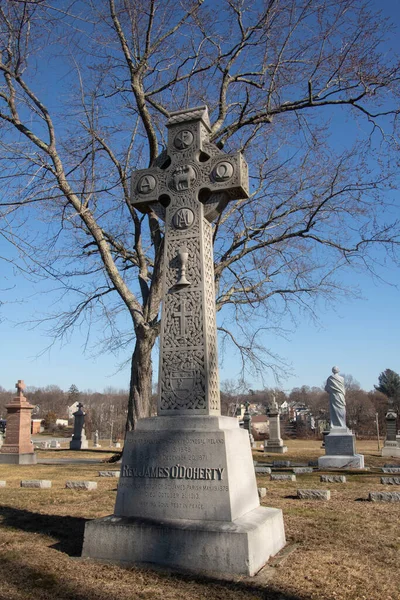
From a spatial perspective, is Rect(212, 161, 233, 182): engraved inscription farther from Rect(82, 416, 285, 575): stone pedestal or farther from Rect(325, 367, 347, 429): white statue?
Rect(325, 367, 347, 429): white statue

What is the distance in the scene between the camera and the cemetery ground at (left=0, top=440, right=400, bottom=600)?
373cm

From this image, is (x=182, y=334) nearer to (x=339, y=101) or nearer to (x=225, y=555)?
(x=225, y=555)

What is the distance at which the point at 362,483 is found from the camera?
11219mm

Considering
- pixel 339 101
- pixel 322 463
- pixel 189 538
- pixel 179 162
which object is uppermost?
pixel 339 101

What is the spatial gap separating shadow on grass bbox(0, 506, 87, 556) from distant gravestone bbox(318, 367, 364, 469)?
11.8 m

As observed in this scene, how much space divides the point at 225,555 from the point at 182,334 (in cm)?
215

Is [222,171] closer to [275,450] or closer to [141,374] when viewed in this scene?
[141,374]

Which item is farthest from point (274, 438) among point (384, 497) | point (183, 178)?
point (183, 178)

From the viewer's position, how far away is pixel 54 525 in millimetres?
6160

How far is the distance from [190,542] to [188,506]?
0.35 meters

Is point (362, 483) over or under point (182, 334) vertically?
under

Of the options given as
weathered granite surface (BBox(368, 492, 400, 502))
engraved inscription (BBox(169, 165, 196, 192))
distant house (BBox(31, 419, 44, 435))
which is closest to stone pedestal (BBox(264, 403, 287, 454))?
weathered granite surface (BBox(368, 492, 400, 502))

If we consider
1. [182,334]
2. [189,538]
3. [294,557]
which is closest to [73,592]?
[189,538]

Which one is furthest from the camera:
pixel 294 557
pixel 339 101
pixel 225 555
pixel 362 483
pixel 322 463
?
pixel 322 463
